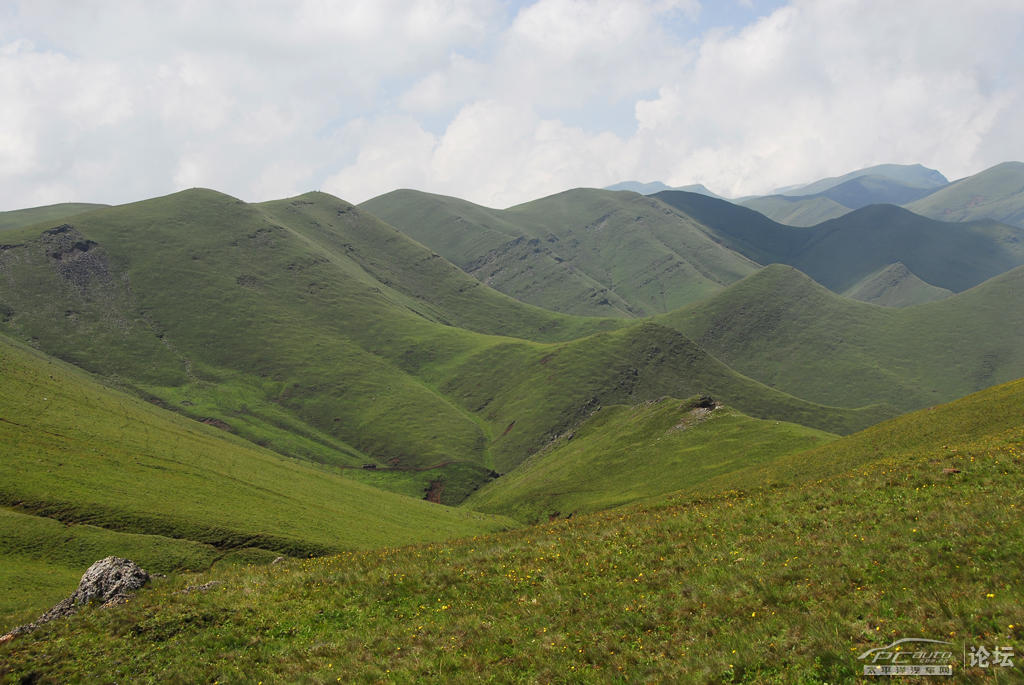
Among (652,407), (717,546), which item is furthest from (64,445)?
(652,407)

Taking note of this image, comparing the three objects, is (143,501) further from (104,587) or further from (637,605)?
(637,605)

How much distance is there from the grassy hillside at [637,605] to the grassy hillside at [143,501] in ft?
85.7

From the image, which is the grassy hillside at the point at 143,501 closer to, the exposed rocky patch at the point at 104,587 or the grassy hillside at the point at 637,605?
the exposed rocky patch at the point at 104,587

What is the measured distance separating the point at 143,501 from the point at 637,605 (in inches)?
2503

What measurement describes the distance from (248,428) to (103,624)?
182 metres

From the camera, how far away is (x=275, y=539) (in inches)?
2616

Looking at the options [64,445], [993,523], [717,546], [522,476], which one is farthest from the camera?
[522,476]

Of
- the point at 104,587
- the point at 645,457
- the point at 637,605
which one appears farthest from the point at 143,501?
the point at 645,457

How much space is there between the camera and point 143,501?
67000 millimetres

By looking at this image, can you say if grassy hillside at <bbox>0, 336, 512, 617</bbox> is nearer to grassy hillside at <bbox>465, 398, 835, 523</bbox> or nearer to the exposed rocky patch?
grassy hillside at <bbox>465, 398, 835, 523</bbox>

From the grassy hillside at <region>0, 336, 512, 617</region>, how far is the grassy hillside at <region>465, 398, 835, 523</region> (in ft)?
56.4

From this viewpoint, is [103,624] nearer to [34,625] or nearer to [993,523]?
[34,625]

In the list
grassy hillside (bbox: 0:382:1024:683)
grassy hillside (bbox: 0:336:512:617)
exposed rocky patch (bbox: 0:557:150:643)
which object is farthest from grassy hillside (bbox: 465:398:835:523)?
exposed rocky patch (bbox: 0:557:150:643)

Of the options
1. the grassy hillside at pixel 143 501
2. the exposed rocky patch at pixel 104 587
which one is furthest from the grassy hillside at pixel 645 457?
the exposed rocky patch at pixel 104 587
